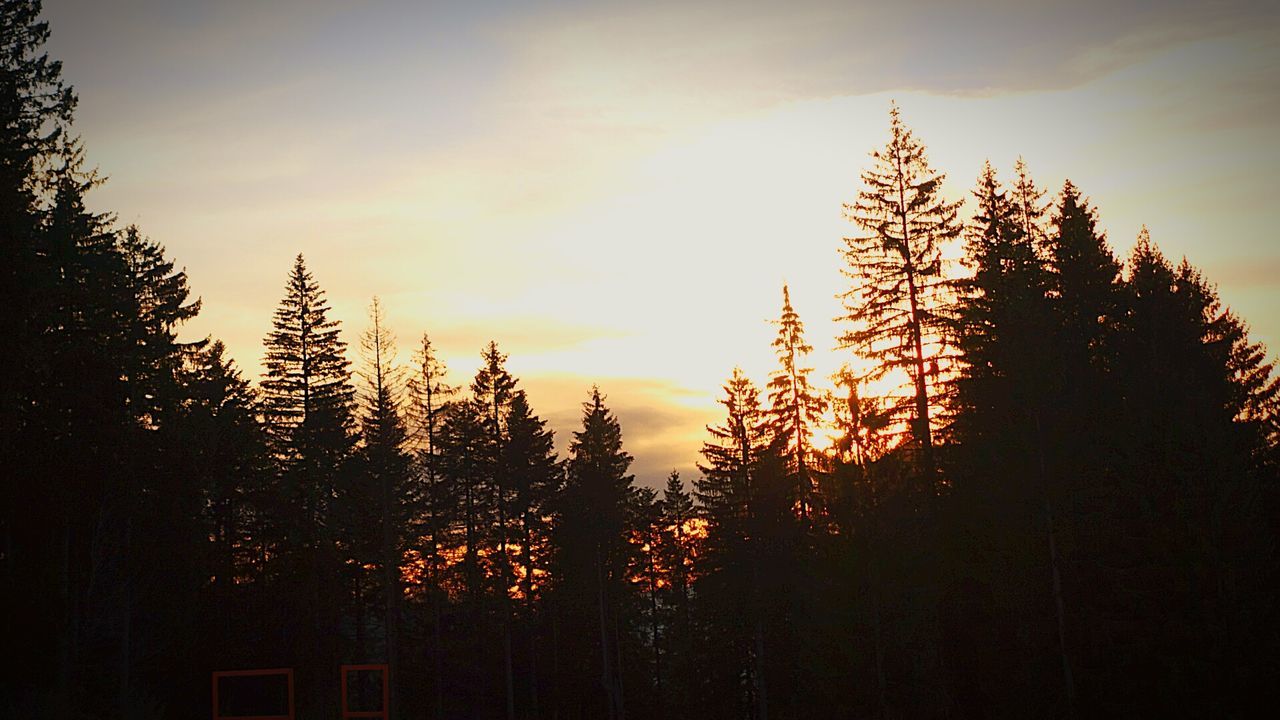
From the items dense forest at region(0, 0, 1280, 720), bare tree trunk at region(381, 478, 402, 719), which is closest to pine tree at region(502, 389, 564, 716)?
dense forest at region(0, 0, 1280, 720)

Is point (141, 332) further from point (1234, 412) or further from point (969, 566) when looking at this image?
point (1234, 412)

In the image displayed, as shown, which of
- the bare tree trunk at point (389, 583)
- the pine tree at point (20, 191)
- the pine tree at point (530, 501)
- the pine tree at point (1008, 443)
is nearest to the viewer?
the pine tree at point (20, 191)

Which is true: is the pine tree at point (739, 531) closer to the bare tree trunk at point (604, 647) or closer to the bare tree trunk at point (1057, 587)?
the bare tree trunk at point (604, 647)

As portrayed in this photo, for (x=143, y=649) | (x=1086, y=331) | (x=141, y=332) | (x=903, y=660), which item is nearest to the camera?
(x=903, y=660)

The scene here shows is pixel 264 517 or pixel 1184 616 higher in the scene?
pixel 264 517

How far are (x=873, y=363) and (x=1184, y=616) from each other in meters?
13.0

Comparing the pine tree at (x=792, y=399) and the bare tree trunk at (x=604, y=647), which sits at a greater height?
the pine tree at (x=792, y=399)

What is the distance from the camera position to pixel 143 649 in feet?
112

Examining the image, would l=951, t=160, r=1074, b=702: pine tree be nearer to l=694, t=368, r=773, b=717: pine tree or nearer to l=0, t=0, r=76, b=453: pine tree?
l=694, t=368, r=773, b=717: pine tree

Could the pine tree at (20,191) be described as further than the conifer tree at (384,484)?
No

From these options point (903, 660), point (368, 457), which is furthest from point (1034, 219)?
point (368, 457)

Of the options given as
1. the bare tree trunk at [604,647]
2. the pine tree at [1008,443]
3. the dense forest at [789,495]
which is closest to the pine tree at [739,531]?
the dense forest at [789,495]

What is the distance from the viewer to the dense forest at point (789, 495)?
3091 cm

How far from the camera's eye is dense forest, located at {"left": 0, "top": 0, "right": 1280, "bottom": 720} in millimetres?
30906
